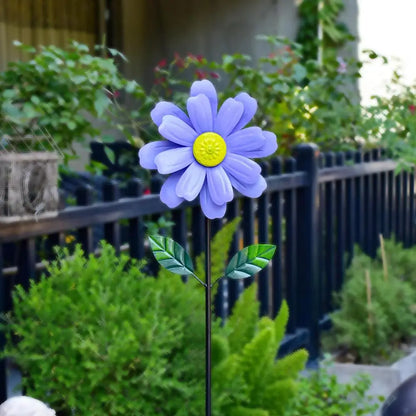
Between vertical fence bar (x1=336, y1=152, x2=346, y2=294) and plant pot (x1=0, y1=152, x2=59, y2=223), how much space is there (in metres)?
2.34

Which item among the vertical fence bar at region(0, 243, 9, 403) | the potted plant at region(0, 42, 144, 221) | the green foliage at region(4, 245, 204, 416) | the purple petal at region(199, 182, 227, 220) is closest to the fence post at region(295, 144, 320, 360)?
the potted plant at region(0, 42, 144, 221)

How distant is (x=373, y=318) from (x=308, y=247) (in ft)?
1.65

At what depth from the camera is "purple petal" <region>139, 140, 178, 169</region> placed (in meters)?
1.69

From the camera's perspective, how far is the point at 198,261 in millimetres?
2781

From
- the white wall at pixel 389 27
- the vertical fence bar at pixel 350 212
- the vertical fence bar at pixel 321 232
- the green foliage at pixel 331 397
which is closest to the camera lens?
the green foliage at pixel 331 397

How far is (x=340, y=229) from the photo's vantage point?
15.0 feet

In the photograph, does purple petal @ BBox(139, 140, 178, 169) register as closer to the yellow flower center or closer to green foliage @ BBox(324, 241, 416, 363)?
the yellow flower center

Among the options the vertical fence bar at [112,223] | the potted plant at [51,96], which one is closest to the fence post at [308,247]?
the potted plant at [51,96]

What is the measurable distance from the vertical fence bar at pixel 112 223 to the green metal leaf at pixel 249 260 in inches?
45.0

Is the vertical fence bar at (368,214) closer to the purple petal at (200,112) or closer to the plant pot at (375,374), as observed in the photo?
the plant pot at (375,374)

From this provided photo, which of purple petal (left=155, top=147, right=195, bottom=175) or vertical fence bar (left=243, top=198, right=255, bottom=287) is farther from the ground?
purple petal (left=155, top=147, right=195, bottom=175)

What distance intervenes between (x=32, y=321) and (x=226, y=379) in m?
0.61

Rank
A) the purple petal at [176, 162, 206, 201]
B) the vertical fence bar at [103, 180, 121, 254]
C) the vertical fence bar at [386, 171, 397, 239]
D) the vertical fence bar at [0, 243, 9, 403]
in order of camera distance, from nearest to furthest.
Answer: the purple petal at [176, 162, 206, 201]
the vertical fence bar at [0, 243, 9, 403]
the vertical fence bar at [103, 180, 121, 254]
the vertical fence bar at [386, 171, 397, 239]

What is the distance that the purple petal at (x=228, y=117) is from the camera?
171 centimetres
